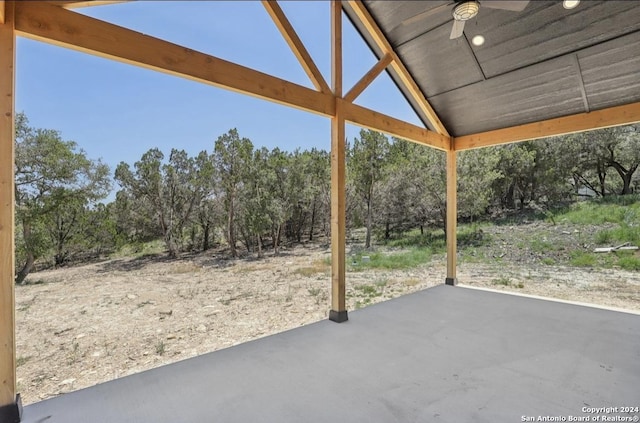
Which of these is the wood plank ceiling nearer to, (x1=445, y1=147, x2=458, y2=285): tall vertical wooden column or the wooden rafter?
(x1=445, y1=147, x2=458, y2=285): tall vertical wooden column

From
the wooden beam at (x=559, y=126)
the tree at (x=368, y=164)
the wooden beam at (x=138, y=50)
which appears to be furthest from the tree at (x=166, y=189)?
the wooden beam at (x=559, y=126)

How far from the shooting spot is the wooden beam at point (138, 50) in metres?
1.73

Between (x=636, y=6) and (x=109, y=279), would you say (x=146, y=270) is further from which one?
(x=636, y=6)

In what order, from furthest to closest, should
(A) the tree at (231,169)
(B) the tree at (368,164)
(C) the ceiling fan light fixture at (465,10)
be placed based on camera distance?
1. (B) the tree at (368,164)
2. (A) the tree at (231,169)
3. (C) the ceiling fan light fixture at (465,10)

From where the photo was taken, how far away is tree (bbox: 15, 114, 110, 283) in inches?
128

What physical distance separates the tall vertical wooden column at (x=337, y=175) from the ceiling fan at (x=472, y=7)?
114 centimetres

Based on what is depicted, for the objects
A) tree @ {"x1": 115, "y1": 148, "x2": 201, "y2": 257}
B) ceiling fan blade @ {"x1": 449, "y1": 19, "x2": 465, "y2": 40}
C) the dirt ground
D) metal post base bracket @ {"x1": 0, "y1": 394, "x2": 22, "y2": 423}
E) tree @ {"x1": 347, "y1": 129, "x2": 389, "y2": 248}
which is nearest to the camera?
metal post base bracket @ {"x1": 0, "y1": 394, "x2": 22, "y2": 423}

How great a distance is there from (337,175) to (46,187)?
3348 mm

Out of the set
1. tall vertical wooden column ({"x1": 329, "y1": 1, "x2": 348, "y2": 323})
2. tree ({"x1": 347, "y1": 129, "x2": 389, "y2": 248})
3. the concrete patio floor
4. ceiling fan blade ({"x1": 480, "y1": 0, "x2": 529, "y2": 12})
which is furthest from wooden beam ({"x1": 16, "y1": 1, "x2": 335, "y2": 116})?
tree ({"x1": 347, "y1": 129, "x2": 389, "y2": 248})

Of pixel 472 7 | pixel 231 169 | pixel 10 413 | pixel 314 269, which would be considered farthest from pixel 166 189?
pixel 472 7

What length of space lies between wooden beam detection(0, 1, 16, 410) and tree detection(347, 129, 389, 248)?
18.3 ft

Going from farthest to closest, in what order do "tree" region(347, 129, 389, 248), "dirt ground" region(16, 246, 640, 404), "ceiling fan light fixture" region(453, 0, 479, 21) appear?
"tree" region(347, 129, 389, 248) → "dirt ground" region(16, 246, 640, 404) → "ceiling fan light fixture" region(453, 0, 479, 21)

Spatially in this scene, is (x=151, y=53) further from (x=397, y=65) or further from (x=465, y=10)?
(x=397, y=65)

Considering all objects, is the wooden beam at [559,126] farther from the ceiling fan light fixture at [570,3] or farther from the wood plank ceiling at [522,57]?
the ceiling fan light fixture at [570,3]
